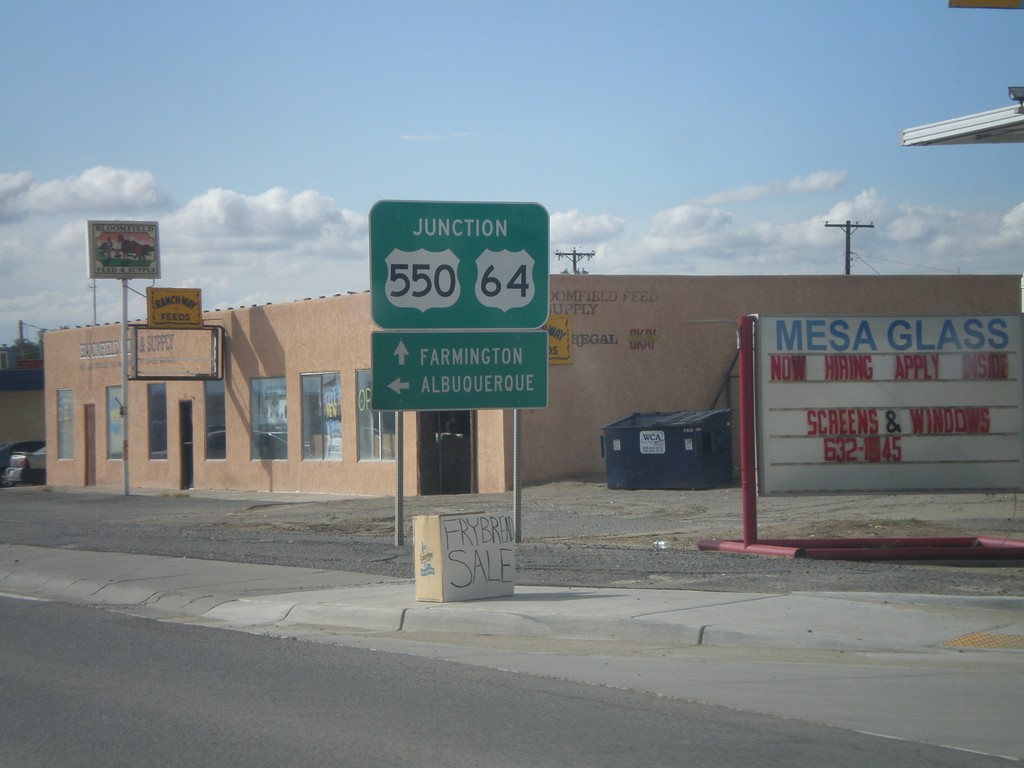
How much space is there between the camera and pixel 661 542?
48.5 feet

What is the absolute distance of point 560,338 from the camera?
78.3ft

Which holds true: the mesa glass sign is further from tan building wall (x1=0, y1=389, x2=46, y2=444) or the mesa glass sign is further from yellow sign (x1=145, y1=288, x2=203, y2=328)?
tan building wall (x1=0, y1=389, x2=46, y2=444)

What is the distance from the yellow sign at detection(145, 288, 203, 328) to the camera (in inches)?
1256

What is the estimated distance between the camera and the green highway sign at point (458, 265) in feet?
41.8

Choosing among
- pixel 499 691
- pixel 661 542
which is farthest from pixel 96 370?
pixel 499 691

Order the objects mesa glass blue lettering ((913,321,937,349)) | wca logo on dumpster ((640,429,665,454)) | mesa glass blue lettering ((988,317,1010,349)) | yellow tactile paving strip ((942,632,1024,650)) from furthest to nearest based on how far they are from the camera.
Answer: wca logo on dumpster ((640,429,665,454))
mesa glass blue lettering ((913,321,937,349))
mesa glass blue lettering ((988,317,1010,349))
yellow tactile paving strip ((942,632,1024,650))

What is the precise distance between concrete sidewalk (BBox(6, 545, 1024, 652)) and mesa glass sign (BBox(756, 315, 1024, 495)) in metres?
3.13

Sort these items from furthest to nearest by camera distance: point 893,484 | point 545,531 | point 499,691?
point 545,531
point 893,484
point 499,691

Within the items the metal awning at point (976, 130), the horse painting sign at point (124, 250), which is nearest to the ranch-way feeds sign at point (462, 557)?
the metal awning at point (976, 130)

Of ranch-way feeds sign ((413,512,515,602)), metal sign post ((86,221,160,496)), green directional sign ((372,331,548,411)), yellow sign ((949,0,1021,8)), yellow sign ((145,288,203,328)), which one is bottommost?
ranch-way feeds sign ((413,512,515,602))

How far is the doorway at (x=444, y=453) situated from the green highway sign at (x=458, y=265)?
532 inches

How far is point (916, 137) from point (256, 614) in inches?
399

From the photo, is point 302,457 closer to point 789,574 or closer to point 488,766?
point 789,574

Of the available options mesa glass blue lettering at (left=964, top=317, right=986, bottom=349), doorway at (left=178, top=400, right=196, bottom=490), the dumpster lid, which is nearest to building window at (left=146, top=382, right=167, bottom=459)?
doorway at (left=178, top=400, right=196, bottom=490)
